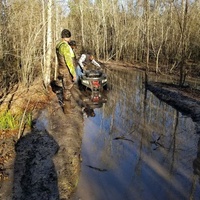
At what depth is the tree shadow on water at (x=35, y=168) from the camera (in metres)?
4.15

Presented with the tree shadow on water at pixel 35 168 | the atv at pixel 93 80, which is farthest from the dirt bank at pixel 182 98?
the tree shadow on water at pixel 35 168

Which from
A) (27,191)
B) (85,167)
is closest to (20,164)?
(27,191)

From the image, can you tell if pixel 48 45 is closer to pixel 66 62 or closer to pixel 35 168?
pixel 66 62

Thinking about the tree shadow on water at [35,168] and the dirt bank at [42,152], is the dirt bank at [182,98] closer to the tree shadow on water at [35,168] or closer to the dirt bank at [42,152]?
the dirt bank at [42,152]

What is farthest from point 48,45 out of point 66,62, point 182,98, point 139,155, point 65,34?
point 139,155

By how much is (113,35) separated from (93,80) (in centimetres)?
1559

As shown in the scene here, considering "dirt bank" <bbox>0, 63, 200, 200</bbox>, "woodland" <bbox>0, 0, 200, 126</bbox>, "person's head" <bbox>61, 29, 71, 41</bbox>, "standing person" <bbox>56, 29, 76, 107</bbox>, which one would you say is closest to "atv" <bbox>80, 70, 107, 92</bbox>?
"woodland" <bbox>0, 0, 200, 126</bbox>

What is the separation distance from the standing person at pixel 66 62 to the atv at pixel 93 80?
287cm

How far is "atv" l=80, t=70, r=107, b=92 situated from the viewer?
11.1 meters

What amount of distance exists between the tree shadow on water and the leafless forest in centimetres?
335

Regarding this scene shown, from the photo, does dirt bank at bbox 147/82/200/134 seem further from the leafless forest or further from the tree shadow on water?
the tree shadow on water

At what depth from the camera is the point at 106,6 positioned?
2783cm

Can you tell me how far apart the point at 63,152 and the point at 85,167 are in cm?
52

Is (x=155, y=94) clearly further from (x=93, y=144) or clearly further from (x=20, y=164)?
(x=20, y=164)
